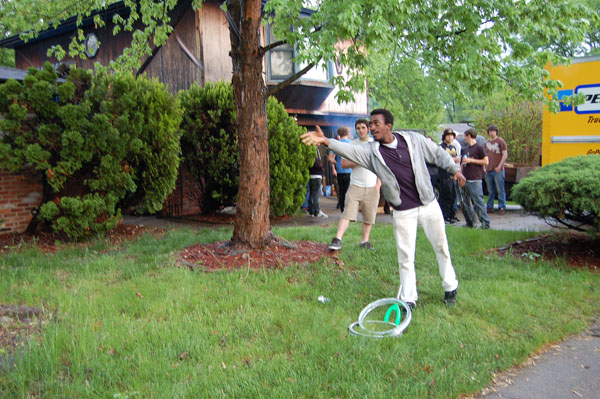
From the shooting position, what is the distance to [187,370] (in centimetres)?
373

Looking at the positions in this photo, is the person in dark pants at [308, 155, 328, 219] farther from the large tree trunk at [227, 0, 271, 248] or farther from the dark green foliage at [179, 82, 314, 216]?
the large tree trunk at [227, 0, 271, 248]

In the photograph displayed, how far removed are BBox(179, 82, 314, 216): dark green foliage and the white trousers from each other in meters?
5.53

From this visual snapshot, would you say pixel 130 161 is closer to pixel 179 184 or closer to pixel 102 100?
pixel 102 100

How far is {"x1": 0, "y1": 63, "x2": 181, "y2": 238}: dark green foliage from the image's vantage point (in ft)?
26.2

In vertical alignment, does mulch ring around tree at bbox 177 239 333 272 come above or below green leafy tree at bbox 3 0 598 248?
below

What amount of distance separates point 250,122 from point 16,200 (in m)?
4.87

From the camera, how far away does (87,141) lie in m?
8.24

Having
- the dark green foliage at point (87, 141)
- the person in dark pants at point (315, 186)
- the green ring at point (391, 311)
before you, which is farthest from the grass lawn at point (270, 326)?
the person in dark pants at point (315, 186)

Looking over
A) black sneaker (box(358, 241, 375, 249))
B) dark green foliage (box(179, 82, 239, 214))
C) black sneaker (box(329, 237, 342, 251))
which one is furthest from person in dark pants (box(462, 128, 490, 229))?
dark green foliage (box(179, 82, 239, 214))

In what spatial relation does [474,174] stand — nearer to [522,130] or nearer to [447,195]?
[447,195]

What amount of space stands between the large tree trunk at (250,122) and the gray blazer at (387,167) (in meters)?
1.95

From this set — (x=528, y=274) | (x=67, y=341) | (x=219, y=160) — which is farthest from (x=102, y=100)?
(x=528, y=274)

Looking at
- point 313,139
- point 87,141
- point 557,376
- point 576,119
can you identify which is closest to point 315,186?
point 87,141

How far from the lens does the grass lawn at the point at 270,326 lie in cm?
360
